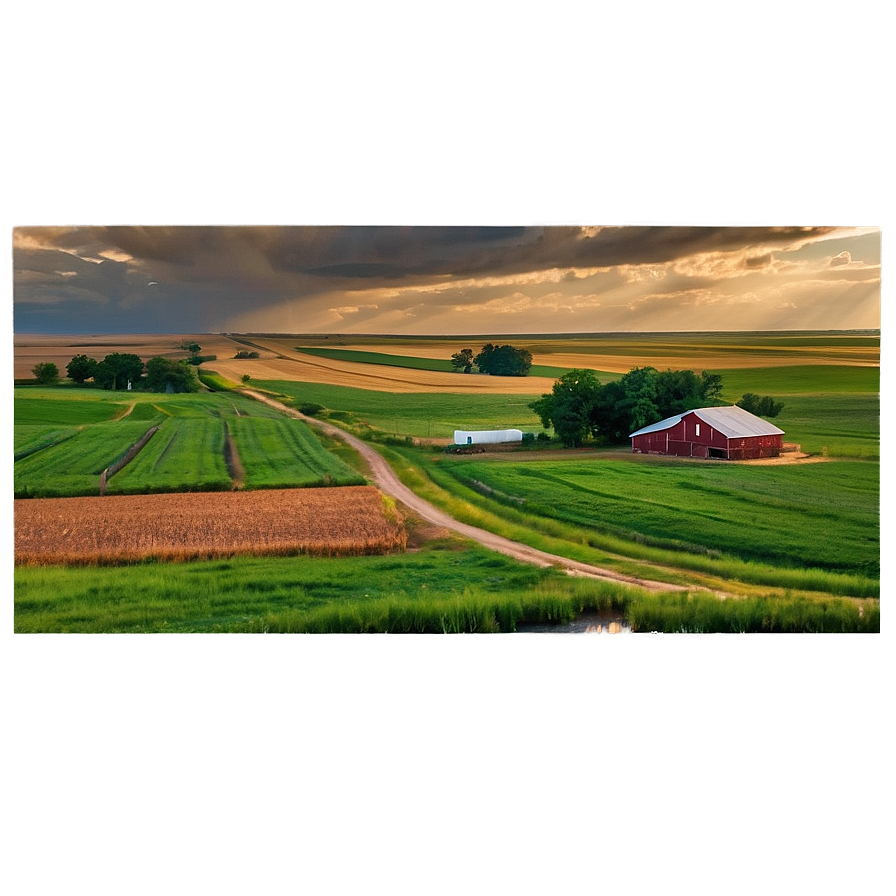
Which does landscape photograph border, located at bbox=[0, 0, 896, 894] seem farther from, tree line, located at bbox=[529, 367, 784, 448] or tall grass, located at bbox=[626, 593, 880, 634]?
tree line, located at bbox=[529, 367, 784, 448]

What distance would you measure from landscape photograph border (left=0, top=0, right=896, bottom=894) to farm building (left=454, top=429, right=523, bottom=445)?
3.81 ft

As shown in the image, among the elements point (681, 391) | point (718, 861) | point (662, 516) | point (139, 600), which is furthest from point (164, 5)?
point (718, 861)

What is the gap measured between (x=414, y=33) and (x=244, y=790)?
3.54 meters

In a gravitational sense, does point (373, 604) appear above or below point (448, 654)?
above

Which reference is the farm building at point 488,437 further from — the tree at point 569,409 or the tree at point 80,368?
the tree at point 80,368

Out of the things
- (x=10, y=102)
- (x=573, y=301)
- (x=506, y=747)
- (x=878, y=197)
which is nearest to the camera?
(x=10, y=102)

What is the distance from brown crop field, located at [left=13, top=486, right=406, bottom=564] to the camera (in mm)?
4336

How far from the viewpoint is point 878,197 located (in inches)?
166

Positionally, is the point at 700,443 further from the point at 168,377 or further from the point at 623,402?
the point at 168,377

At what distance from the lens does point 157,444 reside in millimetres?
4598

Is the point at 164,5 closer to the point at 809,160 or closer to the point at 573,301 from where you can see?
the point at 573,301

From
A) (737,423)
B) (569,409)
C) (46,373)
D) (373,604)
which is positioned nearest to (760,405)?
(737,423)

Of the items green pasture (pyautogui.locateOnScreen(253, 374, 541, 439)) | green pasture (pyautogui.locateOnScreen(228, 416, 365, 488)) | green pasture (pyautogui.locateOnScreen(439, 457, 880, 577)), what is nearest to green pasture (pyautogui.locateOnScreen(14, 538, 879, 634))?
green pasture (pyautogui.locateOnScreen(439, 457, 880, 577))

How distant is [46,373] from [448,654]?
2752 mm
